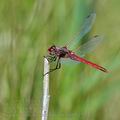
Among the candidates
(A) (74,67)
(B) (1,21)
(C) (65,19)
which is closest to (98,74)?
(A) (74,67)

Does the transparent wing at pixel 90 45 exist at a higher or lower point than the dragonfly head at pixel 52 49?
higher

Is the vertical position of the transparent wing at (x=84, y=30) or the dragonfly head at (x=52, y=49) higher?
the transparent wing at (x=84, y=30)

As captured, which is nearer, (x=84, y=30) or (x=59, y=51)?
(x=84, y=30)
